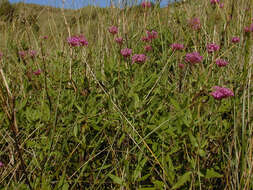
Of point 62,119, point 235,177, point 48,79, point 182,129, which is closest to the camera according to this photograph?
point 235,177

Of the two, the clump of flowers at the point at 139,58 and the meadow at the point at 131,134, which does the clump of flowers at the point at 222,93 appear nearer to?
the meadow at the point at 131,134

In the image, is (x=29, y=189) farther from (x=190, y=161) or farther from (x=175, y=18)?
(x=175, y=18)

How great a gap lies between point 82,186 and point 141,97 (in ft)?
1.43

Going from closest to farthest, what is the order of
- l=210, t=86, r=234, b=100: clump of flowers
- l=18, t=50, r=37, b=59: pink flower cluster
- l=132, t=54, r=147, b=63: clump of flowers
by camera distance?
l=210, t=86, r=234, b=100: clump of flowers
l=132, t=54, r=147, b=63: clump of flowers
l=18, t=50, r=37, b=59: pink flower cluster

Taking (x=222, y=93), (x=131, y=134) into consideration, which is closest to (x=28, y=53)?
(x=131, y=134)

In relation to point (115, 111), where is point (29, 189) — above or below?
below

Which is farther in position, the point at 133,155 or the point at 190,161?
the point at 133,155

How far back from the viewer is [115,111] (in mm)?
1141

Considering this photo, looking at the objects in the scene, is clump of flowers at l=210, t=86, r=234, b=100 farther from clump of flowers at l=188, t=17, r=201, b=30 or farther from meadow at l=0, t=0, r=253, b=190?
clump of flowers at l=188, t=17, r=201, b=30

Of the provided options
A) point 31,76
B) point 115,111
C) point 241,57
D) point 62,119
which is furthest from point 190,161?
point 31,76

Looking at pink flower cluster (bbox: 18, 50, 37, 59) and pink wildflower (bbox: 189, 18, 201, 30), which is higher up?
pink wildflower (bbox: 189, 18, 201, 30)

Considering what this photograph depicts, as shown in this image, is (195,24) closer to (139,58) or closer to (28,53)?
(139,58)

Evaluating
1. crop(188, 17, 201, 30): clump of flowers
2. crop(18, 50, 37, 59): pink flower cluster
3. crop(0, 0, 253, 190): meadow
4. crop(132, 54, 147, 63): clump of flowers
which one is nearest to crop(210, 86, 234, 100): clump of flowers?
crop(0, 0, 253, 190): meadow

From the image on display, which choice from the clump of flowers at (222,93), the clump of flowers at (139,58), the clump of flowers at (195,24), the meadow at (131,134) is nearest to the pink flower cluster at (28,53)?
the meadow at (131,134)
